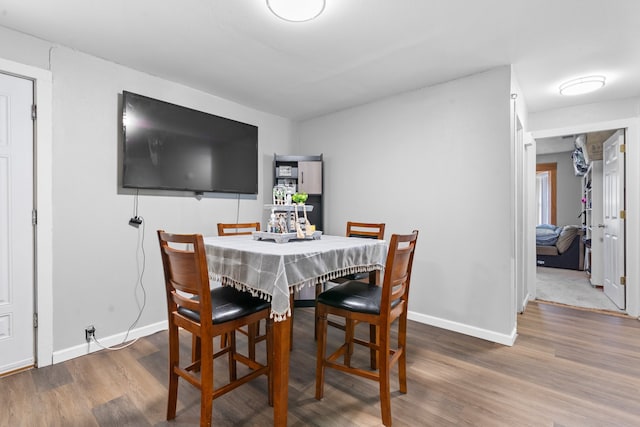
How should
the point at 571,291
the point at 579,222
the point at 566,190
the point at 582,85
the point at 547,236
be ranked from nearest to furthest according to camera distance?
the point at 582,85 < the point at 571,291 < the point at 547,236 < the point at 579,222 < the point at 566,190

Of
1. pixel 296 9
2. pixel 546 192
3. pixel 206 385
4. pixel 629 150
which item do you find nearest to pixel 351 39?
pixel 296 9

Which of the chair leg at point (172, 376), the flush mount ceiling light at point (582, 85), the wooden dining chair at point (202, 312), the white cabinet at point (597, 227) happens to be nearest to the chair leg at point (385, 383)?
the wooden dining chair at point (202, 312)

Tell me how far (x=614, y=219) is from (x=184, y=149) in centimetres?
494

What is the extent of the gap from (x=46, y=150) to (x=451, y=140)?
3356 mm

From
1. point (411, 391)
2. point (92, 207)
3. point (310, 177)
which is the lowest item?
point (411, 391)

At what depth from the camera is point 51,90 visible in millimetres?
2223

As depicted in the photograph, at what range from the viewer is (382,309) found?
63.1 inches

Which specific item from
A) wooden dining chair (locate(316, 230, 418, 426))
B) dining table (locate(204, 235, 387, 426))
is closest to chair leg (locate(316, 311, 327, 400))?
wooden dining chair (locate(316, 230, 418, 426))

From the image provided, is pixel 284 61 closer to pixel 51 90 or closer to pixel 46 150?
pixel 51 90

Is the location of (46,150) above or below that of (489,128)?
below

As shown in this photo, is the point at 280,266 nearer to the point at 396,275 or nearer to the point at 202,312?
the point at 202,312

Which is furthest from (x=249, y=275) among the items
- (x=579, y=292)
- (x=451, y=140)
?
(x=579, y=292)

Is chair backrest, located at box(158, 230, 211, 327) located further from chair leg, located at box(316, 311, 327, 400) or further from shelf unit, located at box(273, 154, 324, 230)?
shelf unit, located at box(273, 154, 324, 230)

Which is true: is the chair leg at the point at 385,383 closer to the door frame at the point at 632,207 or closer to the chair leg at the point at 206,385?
the chair leg at the point at 206,385
